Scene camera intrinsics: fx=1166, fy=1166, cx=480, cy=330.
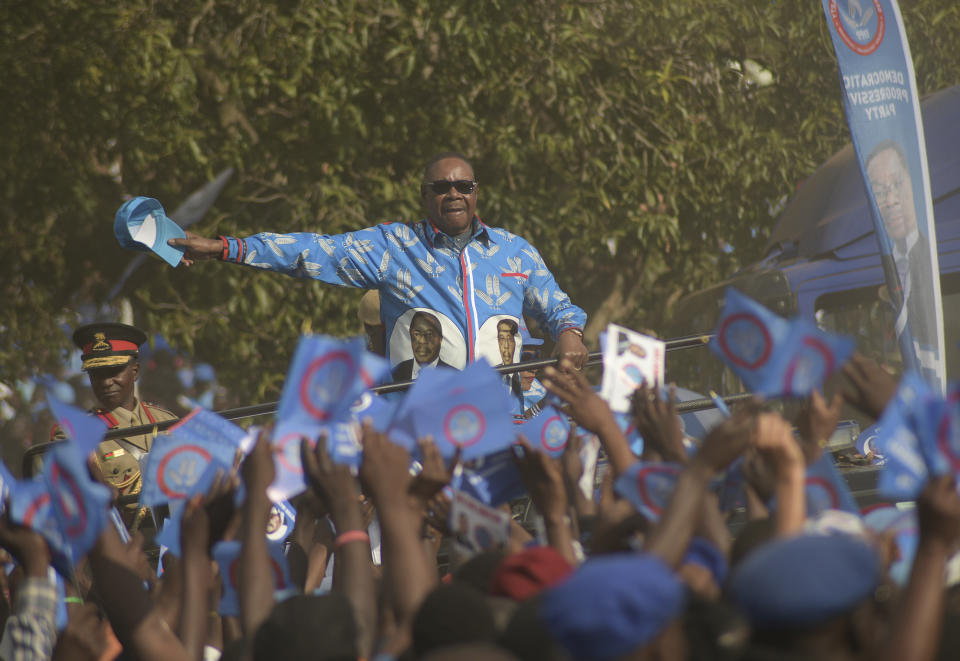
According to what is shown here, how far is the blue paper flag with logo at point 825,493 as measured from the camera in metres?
2.61

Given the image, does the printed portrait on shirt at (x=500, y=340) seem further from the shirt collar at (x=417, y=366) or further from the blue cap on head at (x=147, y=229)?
the blue cap on head at (x=147, y=229)

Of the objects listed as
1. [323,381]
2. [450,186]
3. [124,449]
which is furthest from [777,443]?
[124,449]

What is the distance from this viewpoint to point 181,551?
9.18ft

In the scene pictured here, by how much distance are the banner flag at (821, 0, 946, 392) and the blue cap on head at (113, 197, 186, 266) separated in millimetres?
3353

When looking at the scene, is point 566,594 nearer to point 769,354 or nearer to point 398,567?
point 398,567

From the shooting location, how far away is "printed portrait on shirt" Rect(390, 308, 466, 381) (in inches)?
194

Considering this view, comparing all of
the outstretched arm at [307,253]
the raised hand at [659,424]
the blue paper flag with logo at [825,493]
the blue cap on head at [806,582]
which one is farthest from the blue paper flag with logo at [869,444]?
the blue cap on head at [806,582]

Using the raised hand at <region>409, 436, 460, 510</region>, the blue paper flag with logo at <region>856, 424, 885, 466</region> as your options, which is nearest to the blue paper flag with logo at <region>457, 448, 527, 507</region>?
the raised hand at <region>409, 436, 460, 510</region>

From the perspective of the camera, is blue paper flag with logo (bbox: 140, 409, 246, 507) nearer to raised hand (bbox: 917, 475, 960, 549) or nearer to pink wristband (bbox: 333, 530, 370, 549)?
pink wristband (bbox: 333, 530, 370, 549)

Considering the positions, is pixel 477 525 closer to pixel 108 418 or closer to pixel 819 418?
pixel 819 418

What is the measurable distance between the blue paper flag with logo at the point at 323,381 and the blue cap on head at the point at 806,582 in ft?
4.13

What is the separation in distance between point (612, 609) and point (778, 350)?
1.10 meters

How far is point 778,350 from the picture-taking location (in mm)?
2660

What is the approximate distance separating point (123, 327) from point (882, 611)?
15.8ft
